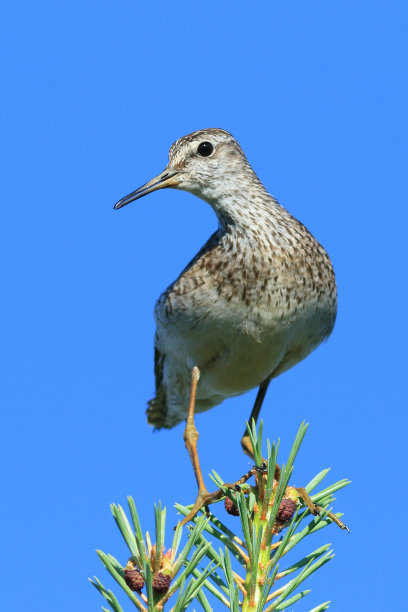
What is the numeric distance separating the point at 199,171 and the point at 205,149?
0.29 metres

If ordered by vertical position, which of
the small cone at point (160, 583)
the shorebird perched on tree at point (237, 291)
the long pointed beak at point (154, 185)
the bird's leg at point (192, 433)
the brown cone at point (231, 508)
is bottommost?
the small cone at point (160, 583)

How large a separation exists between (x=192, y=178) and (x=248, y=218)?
65 centimetres

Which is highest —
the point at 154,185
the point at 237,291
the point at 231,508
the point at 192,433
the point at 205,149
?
the point at 205,149

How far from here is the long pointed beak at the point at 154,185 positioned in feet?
23.1

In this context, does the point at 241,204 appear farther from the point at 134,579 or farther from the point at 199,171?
the point at 134,579

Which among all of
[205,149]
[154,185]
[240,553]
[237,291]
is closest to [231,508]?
[240,553]

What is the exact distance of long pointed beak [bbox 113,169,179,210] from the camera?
23.1 ft

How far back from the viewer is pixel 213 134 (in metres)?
7.69

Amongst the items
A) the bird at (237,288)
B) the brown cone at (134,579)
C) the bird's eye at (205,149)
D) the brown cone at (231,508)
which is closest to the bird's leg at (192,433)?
the bird at (237,288)

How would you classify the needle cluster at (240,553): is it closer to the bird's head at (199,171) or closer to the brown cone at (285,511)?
the brown cone at (285,511)

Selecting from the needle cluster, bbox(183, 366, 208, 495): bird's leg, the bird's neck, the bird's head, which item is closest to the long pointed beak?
the bird's head

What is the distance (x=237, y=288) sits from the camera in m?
6.46

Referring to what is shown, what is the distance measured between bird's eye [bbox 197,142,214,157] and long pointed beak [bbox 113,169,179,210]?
13.4 inches

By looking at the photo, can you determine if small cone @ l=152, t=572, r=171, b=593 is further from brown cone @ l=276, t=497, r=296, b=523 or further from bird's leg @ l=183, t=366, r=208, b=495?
bird's leg @ l=183, t=366, r=208, b=495
